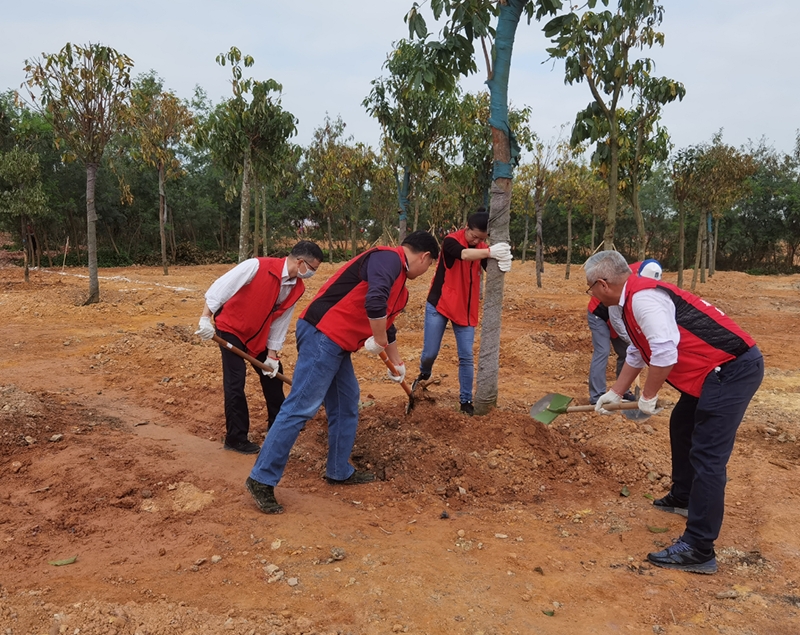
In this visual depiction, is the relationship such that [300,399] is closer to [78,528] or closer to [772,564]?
[78,528]

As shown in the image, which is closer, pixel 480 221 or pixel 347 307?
pixel 347 307

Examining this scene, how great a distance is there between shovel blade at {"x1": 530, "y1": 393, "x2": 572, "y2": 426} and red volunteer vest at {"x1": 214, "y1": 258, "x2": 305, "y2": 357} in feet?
6.52

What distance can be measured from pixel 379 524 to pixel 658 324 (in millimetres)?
1837

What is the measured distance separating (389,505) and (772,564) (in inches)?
79.9

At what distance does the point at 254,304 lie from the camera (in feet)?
12.8

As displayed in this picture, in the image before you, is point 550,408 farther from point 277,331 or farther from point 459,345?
point 277,331

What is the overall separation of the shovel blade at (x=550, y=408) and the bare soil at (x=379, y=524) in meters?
0.34

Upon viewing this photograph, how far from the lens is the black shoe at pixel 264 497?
302 cm

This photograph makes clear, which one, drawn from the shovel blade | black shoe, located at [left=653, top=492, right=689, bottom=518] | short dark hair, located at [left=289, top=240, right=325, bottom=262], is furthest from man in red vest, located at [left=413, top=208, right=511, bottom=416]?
black shoe, located at [left=653, top=492, right=689, bottom=518]

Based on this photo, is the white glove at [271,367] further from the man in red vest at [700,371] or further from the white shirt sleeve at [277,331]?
the man in red vest at [700,371]

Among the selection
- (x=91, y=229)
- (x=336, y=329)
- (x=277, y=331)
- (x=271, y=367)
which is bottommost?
(x=271, y=367)

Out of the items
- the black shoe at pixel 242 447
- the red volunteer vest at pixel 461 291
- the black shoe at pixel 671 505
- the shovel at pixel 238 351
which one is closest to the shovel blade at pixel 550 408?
the black shoe at pixel 671 505

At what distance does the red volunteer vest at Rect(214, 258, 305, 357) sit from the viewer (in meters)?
3.88

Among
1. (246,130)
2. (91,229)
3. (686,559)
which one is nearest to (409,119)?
(246,130)
